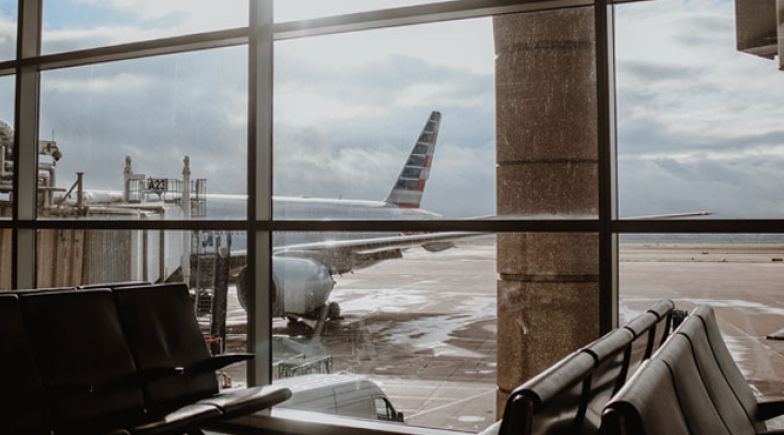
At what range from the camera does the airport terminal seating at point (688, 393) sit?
33.9 inches

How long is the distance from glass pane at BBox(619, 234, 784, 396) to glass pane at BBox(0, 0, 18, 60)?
3.94 metres

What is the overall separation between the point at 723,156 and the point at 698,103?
0.24m

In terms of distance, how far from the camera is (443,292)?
3281mm

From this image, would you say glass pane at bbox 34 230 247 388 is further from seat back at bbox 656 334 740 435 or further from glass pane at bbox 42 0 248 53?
seat back at bbox 656 334 740 435

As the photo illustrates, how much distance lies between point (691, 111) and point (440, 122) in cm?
110

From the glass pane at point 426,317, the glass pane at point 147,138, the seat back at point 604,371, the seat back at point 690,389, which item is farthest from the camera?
the glass pane at point 147,138

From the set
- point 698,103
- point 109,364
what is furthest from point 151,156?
point 698,103

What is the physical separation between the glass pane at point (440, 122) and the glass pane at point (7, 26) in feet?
6.77

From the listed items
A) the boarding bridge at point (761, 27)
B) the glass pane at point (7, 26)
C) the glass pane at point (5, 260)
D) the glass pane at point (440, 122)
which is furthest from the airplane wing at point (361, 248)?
the glass pane at point (7, 26)

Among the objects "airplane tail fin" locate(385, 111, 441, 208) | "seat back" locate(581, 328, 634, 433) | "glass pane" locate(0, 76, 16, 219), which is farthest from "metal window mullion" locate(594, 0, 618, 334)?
"glass pane" locate(0, 76, 16, 219)

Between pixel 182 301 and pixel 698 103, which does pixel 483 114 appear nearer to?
pixel 698 103

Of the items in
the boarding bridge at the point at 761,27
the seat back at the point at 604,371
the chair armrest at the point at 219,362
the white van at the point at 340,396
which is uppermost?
the boarding bridge at the point at 761,27

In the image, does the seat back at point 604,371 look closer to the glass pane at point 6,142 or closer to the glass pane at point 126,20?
the glass pane at point 126,20

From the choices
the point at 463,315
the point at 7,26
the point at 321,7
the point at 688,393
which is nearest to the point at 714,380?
the point at 688,393
